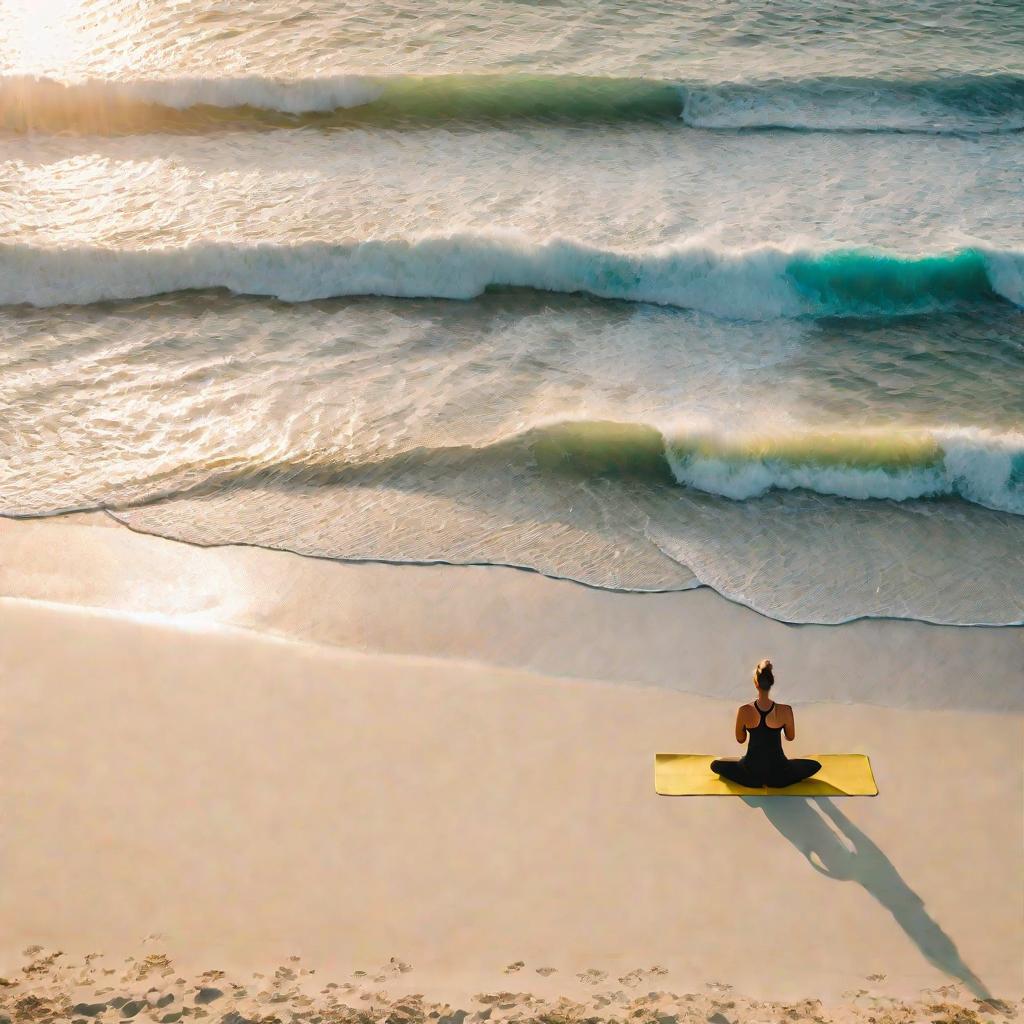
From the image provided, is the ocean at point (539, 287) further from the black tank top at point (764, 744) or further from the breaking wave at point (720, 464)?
the black tank top at point (764, 744)

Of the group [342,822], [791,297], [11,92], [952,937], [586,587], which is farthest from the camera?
[11,92]

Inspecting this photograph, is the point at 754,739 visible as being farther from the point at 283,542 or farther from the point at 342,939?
the point at 283,542

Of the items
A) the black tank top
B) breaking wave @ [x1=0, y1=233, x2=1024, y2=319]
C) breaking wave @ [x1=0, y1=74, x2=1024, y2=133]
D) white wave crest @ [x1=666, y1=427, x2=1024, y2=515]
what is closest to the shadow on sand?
the black tank top

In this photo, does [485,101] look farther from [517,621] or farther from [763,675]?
[763,675]

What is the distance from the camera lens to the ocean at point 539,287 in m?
7.97

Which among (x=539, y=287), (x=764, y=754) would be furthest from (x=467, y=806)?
(x=539, y=287)

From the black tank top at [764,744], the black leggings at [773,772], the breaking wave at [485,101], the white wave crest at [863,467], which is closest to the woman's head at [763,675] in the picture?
the black tank top at [764,744]

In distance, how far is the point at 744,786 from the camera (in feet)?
19.6

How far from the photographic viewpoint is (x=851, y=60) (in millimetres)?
14148

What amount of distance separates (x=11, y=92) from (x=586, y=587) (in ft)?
33.8

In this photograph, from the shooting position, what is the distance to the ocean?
7969 mm

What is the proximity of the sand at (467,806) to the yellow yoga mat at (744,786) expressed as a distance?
0.06 m

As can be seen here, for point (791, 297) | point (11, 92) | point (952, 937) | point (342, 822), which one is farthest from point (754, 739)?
point (11, 92)

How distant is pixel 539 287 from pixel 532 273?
0.14 meters
